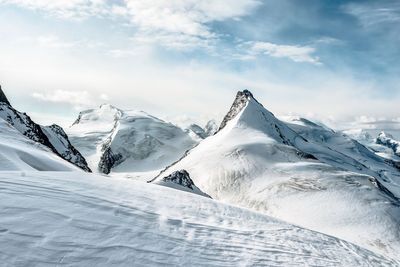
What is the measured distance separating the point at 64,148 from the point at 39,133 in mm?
27653

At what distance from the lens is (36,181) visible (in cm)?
1465

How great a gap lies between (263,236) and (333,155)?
522 ft

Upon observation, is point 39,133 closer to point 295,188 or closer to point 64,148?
point 64,148

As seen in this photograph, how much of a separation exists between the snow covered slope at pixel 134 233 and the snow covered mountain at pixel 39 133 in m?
54.0

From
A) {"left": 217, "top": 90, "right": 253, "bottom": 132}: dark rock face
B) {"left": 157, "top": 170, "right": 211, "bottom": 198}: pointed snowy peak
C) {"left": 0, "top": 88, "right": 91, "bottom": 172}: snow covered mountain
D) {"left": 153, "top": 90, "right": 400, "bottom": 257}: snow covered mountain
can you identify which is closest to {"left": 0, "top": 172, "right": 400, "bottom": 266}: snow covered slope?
{"left": 153, "top": 90, "right": 400, "bottom": 257}: snow covered mountain

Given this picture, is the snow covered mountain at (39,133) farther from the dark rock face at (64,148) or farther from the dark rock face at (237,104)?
the dark rock face at (237,104)

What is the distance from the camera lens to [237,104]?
16738cm

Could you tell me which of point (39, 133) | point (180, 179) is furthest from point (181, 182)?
point (39, 133)

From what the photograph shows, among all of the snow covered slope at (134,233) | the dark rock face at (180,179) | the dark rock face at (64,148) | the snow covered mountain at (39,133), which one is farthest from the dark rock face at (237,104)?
the snow covered slope at (134,233)

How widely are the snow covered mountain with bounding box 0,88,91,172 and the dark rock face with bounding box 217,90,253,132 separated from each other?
65640 millimetres

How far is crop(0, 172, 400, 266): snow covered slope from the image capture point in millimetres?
9336

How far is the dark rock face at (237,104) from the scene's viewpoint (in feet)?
523

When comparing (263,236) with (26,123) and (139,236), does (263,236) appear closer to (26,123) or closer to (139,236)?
(139,236)

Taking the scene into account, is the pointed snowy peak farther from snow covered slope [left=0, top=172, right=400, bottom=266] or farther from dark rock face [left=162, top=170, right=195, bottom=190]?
snow covered slope [left=0, top=172, right=400, bottom=266]
